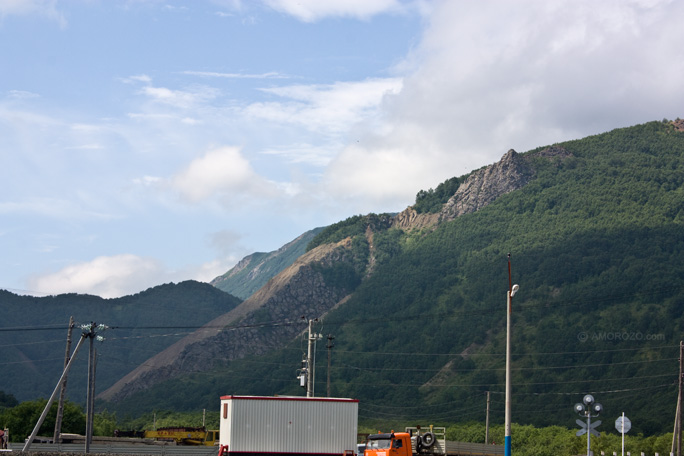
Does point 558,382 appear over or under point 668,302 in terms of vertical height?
under

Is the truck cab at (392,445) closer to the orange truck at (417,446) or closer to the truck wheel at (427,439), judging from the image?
the orange truck at (417,446)

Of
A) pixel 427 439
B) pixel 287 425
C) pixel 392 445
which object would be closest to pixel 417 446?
pixel 427 439

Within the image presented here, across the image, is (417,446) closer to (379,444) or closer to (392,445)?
(379,444)

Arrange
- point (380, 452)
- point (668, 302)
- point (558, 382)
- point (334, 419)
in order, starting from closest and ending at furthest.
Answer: point (380, 452), point (334, 419), point (558, 382), point (668, 302)

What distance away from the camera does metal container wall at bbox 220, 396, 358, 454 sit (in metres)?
50.5

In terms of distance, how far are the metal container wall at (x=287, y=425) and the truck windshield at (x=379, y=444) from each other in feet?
8.10

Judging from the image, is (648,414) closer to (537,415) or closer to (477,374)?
(537,415)

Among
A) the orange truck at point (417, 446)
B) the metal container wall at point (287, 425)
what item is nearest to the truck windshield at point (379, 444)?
the orange truck at point (417, 446)

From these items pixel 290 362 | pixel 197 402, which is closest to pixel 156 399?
pixel 197 402

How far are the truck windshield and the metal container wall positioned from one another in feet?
8.10

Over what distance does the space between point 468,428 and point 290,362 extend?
3435 inches

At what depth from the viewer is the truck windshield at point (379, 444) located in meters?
47.9

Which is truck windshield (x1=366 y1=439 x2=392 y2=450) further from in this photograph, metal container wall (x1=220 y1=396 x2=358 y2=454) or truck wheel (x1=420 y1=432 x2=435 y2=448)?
truck wheel (x1=420 y1=432 x2=435 y2=448)

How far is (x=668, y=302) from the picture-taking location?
18238cm
